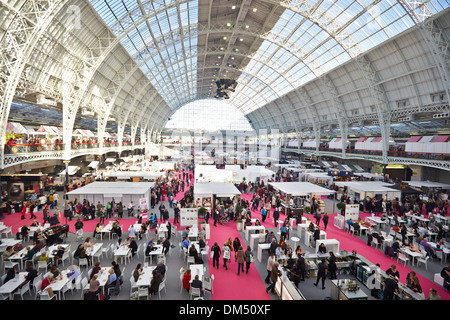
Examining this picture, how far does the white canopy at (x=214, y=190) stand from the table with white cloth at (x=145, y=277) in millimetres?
7509

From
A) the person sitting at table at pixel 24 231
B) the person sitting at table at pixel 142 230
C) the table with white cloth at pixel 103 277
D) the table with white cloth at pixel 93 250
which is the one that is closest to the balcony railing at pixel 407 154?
the person sitting at table at pixel 142 230

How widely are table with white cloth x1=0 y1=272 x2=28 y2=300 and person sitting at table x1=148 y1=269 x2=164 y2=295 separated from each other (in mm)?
3710

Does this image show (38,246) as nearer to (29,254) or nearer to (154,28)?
(29,254)

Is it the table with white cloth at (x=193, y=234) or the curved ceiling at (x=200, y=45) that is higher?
the curved ceiling at (x=200, y=45)

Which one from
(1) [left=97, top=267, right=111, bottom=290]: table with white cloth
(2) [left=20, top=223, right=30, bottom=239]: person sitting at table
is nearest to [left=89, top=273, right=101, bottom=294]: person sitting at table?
(1) [left=97, top=267, right=111, bottom=290]: table with white cloth

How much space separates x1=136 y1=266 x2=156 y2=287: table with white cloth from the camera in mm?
7008

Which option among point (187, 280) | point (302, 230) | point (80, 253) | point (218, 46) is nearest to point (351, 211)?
point (302, 230)

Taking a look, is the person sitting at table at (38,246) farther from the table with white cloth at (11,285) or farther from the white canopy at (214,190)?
the white canopy at (214,190)

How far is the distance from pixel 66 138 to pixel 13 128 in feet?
14.5

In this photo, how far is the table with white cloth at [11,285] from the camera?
6527 mm

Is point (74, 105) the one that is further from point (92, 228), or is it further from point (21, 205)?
point (92, 228)

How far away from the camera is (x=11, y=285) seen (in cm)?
680

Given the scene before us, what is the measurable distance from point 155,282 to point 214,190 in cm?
897

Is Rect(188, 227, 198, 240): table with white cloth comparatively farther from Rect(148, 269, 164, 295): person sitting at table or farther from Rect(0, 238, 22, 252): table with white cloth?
Rect(0, 238, 22, 252): table with white cloth
